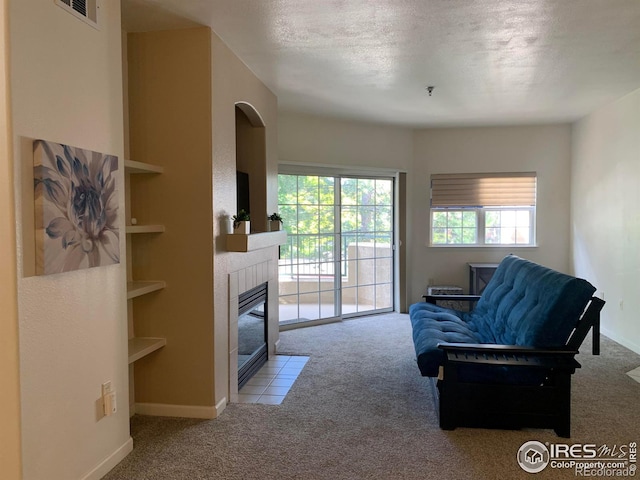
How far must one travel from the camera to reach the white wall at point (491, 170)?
5.81 meters

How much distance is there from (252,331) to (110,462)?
1.61m

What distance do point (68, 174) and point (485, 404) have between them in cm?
247

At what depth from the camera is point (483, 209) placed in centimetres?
605

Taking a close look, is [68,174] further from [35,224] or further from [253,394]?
[253,394]

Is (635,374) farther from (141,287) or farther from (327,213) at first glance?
(141,287)

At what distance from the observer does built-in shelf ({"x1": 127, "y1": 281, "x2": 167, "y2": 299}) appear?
8.57ft

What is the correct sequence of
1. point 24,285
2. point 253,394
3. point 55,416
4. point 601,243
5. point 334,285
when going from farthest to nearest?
point 334,285 < point 601,243 < point 253,394 < point 55,416 < point 24,285

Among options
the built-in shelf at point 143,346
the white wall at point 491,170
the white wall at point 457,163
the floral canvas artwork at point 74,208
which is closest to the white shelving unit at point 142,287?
the built-in shelf at point 143,346

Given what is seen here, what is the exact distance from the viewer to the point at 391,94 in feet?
14.3

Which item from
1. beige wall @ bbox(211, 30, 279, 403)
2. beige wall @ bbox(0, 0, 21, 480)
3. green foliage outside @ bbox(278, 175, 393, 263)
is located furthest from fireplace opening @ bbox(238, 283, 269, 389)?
beige wall @ bbox(0, 0, 21, 480)

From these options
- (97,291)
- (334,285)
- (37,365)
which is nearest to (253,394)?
(97,291)

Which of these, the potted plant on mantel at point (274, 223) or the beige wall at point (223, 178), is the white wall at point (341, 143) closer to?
the potted plant on mantel at point (274, 223)

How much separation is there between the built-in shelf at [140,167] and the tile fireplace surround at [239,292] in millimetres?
844

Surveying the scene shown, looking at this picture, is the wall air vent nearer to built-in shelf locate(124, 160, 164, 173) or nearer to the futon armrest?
built-in shelf locate(124, 160, 164, 173)
